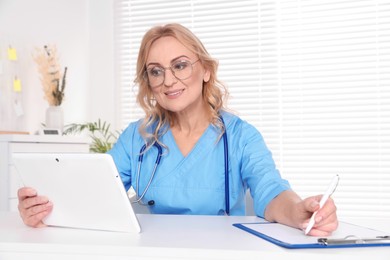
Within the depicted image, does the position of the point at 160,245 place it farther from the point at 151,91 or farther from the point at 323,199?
the point at 151,91

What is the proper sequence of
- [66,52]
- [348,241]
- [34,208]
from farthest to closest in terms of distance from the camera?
1. [66,52]
2. [34,208]
3. [348,241]

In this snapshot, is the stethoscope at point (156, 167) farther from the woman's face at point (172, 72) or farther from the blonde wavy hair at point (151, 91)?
the woman's face at point (172, 72)

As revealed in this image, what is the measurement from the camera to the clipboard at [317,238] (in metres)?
0.85

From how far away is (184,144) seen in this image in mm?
1715

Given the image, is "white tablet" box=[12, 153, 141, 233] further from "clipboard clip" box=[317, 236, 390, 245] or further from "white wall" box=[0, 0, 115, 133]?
"white wall" box=[0, 0, 115, 133]

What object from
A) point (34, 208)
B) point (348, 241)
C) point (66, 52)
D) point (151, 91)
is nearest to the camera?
point (348, 241)

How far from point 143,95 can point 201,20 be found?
219 cm

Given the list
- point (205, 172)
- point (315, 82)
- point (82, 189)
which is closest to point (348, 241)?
point (82, 189)

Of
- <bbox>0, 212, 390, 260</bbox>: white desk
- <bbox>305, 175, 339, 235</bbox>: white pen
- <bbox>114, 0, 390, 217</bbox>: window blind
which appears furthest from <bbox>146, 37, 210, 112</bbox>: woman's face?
<bbox>114, 0, 390, 217</bbox>: window blind

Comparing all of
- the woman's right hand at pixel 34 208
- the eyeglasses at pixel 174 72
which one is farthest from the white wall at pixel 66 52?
the woman's right hand at pixel 34 208

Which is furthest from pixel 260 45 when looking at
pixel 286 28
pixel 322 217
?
pixel 322 217

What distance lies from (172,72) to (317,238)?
2.82ft

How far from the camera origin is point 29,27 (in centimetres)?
349

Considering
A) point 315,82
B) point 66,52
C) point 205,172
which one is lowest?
point 205,172
